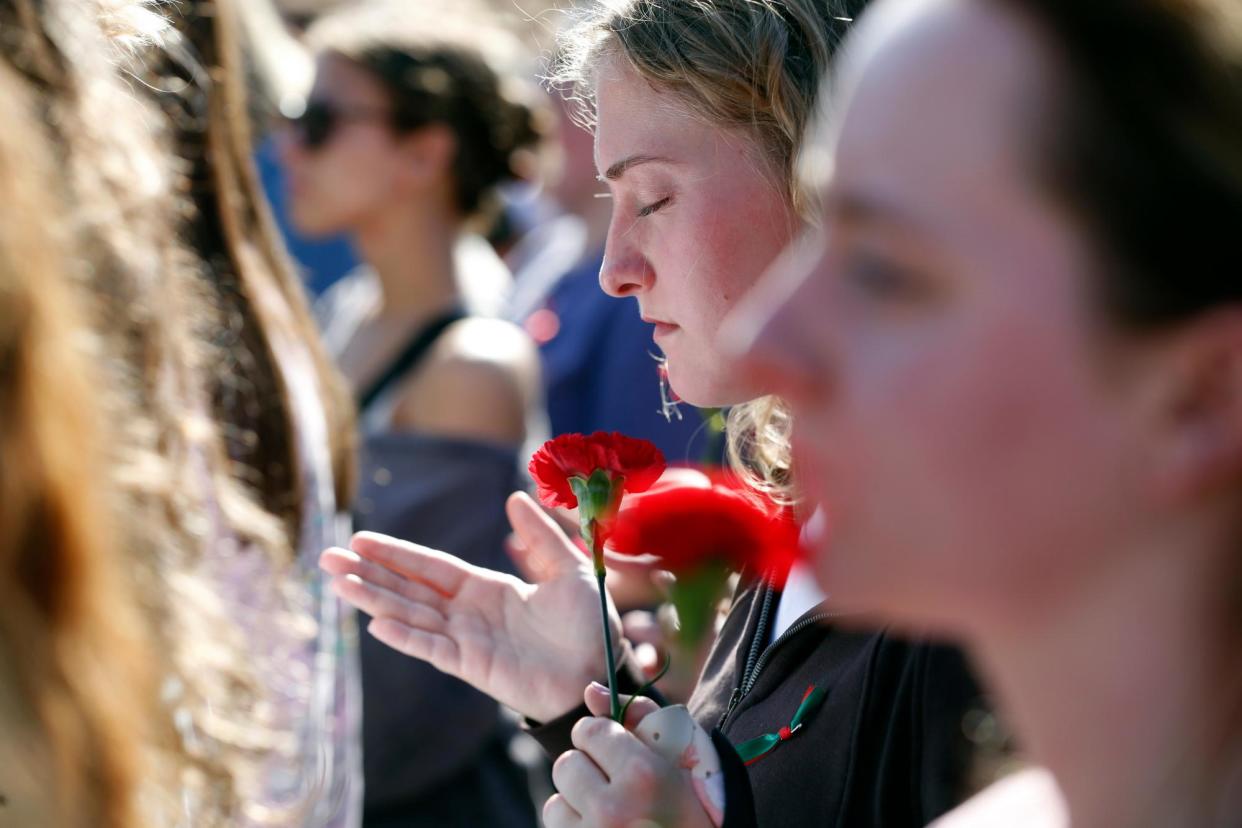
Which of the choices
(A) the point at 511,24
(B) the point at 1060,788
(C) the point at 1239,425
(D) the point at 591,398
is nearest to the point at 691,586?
(B) the point at 1060,788

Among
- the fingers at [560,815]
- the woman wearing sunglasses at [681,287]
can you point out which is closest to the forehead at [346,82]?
the woman wearing sunglasses at [681,287]

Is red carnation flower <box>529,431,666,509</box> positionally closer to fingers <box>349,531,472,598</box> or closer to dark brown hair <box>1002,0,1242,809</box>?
fingers <box>349,531,472,598</box>

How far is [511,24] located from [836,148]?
17.2 feet

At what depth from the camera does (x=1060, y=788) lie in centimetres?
93

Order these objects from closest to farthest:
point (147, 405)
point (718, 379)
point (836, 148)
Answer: point (836, 148) < point (147, 405) < point (718, 379)

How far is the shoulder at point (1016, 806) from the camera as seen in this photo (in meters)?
1.04

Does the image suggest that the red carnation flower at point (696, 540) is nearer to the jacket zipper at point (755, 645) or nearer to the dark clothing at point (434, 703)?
the jacket zipper at point (755, 645)

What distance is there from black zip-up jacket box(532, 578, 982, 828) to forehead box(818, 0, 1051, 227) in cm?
64

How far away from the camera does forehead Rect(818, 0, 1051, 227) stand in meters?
0.84

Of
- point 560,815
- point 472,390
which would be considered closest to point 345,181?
point 472,390

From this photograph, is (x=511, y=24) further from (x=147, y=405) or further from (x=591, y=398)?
(x=147, y=405)

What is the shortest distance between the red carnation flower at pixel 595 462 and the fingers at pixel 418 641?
0.31m

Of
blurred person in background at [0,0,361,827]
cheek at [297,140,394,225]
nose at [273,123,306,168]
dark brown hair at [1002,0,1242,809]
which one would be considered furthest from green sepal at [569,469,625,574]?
nose at [273,123,306,168]

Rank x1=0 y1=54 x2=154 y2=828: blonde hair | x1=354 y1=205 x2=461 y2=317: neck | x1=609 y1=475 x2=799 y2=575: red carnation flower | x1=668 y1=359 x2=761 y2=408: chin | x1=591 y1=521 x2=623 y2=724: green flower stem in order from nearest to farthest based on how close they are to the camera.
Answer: x1=0 y1=54 x2=154 y2=828: blonde hair
x1=609 y1=475 x2=799 y2=575: red carnation flower
x1=591 y1=521 x2=623 y2=724: green flower stem
x1=668 y1=359 x2=761 y2=408: chin
x1=354 y1=205 x2=461 y2=317: neck
